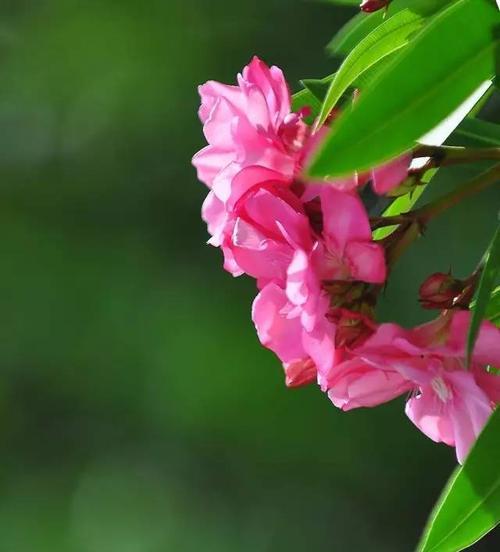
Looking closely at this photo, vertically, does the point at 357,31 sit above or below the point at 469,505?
above

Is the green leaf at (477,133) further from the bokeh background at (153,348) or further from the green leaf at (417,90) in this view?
the bokeh background at (153,348)

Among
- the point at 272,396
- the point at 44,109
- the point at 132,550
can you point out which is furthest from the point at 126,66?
the point at 132,550

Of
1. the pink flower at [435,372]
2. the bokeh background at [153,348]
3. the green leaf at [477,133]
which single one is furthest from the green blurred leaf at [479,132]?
the bokeh background at [153,348]

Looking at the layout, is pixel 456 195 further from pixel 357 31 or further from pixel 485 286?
pixel 357 31

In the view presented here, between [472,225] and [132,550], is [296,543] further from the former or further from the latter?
[472,225]

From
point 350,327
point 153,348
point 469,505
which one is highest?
point 350,327

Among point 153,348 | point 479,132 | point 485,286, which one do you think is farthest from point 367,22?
point 153,348

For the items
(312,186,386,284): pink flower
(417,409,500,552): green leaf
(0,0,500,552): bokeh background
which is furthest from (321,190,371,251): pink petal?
(0,0,500,552): bokeh background
